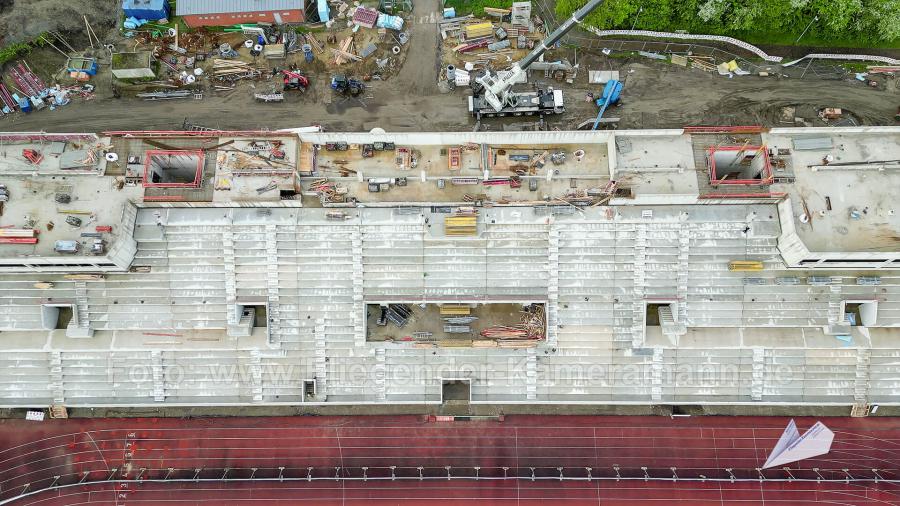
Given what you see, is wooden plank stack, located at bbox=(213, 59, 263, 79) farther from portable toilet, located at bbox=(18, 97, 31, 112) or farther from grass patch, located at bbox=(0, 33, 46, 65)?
portable toilet, located at bbox=(18, 97, 31, 112)

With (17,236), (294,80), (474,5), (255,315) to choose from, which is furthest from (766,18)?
(17,236)

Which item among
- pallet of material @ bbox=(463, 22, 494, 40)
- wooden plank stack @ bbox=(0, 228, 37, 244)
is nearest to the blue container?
wooden plank stack @ bbox=(0, 228, 37, 244)

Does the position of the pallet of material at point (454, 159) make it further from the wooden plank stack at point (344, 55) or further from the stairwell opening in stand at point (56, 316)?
the stairwell opening in stand at point (56, 316)

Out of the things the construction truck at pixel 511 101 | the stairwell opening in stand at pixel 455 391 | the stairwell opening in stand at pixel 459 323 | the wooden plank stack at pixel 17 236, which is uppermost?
the construction truck at pixel 511 101

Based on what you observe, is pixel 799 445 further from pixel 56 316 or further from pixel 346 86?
pixel 56 316

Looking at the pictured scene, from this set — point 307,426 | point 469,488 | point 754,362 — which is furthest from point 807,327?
point 307,426

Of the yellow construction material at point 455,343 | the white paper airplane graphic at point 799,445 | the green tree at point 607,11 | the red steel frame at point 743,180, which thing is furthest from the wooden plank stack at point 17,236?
the white paper airplane graphic at point 799,445

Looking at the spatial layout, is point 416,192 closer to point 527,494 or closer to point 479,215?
point 479,215
